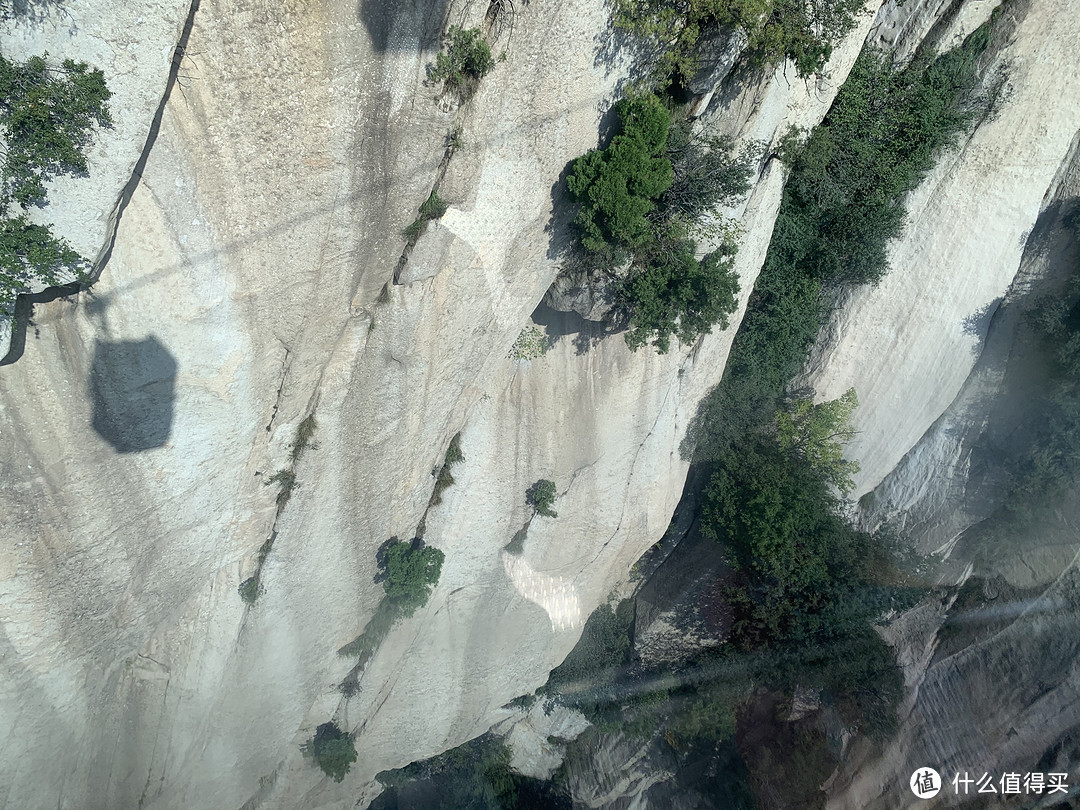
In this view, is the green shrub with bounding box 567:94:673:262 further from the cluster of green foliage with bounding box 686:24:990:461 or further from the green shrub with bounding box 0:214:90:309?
the green shrub with bounding box 0:214:90:309

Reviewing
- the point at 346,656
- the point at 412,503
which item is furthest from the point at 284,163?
the point at 346,656

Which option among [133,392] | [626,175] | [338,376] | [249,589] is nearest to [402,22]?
[626,175]

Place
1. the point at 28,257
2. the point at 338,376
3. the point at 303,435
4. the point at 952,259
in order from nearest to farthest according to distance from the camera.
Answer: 1. the point at 28,257
2. the point at 338,376
3. the point at 303,435
4. the point at 952,259

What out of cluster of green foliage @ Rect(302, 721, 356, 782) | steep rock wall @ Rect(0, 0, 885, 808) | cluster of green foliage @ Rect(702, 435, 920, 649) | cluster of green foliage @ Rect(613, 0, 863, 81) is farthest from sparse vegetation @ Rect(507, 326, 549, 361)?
cluster of green foliage @ Rect(302, 721, 356, 782)

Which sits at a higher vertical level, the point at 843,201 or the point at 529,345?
the point at 843,201

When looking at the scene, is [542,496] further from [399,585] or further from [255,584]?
[255,584]

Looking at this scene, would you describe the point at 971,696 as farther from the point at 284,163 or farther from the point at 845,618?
the point at 284,163
